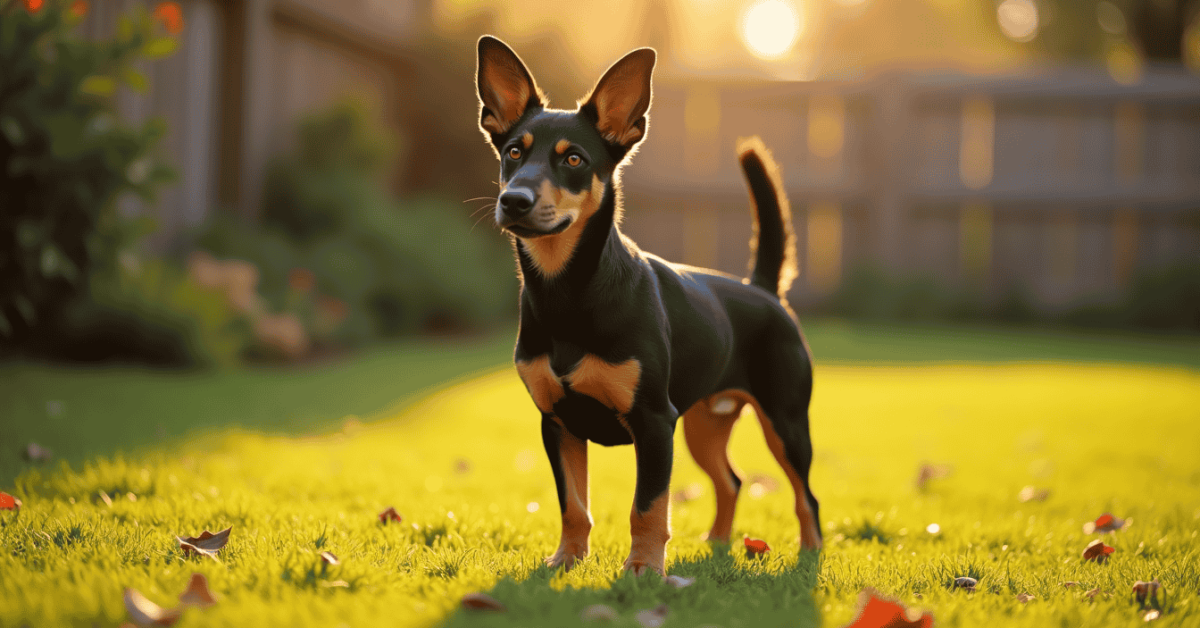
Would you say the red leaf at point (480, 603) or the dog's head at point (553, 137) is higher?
the dog's head at point (553, 137)

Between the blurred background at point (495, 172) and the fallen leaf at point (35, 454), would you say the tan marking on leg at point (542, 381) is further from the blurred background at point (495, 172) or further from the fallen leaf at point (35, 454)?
the blurred background at point (495, 172)

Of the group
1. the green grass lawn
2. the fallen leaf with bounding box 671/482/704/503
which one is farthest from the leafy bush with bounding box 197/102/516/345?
the fallen leaf with bounding box 671/482/704/503

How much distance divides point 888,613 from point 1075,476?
10.6 feet

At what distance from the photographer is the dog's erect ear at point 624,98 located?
255cm

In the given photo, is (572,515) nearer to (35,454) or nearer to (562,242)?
(562,242)

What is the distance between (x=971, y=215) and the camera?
13922 mm

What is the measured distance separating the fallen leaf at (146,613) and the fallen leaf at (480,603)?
65cm

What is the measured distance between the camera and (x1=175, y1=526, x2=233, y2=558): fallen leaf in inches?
99.9

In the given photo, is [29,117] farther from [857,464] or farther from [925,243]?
[925,243]

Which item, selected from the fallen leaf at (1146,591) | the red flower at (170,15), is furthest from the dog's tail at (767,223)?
the red flower at (170,15)

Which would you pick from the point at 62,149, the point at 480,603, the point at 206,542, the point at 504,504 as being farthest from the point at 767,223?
the point at 62,149

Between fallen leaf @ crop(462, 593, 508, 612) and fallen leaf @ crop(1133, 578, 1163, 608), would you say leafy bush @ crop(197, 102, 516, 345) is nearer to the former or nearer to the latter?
fallen leaf @ crop(462, 593, 508, 612)

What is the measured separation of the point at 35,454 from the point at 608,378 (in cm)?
296

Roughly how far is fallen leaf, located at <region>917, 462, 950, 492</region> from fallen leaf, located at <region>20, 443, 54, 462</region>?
4126mm
